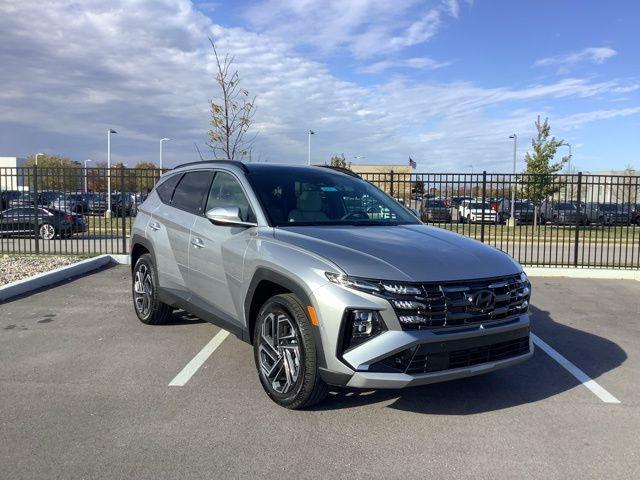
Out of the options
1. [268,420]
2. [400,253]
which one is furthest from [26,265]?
[400,253]

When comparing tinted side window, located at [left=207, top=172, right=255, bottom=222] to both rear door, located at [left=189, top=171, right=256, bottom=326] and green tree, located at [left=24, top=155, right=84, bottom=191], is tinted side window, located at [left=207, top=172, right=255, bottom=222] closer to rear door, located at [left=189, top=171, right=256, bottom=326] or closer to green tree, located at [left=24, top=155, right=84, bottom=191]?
rear door, located at [left=189, top=171, right=256, bottom=326]

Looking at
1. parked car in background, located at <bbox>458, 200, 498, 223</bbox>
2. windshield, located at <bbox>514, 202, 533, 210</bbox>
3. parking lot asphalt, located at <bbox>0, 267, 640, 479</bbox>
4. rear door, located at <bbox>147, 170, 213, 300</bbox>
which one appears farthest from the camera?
windshield, located at <bbox>514, 202, 533, 210</bbox>

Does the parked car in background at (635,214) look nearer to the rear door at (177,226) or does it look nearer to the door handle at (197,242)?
the rear door at (177,226)

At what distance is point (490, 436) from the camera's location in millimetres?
3680

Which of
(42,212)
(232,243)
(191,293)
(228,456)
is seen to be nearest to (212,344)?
(191,293)

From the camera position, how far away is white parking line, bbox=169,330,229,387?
15.3 feet

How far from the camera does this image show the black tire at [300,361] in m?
3.68

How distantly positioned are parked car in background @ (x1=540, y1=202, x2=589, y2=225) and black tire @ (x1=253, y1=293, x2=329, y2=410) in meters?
10.5

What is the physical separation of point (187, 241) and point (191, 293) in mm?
511

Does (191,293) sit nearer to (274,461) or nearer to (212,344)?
(212,344)

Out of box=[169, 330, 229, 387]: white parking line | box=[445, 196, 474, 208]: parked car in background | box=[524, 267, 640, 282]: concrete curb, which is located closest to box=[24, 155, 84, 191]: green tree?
box=[169, 330, 229, 387]: white parking line

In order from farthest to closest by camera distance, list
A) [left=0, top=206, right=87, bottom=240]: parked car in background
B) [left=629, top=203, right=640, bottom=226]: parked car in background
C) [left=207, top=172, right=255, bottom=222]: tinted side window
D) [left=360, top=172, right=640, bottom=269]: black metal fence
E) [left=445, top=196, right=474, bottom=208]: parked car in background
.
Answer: [left=0, top=206, right=87, bottom=240]: parked car in background, [left=629, top=203, right=640, bottom=226]: parked car in background, [left=445, top=196, right=474, bottom=208]: parked car in background, [left=360, top=172, right=640, bottom=269]: black metal fence, [left=207, top=172, right=255, bottom=222]: tinted side window

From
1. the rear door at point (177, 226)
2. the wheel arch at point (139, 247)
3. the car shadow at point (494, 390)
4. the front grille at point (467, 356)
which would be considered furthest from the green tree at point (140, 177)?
the front grille at point (467, 356)

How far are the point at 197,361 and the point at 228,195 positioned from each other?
5.31 ft
